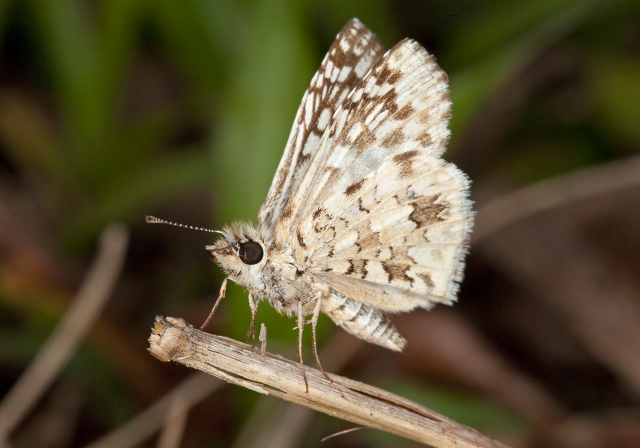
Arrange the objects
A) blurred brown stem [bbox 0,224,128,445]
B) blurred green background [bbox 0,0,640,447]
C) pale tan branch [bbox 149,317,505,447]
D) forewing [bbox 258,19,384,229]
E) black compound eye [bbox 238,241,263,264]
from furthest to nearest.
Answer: blurred green background [bbox 0,0,640,447] < blurred brown stem [bbox 0,224,128,445] < forewing [bbox 258,19,384,229] < black compound eye [bbox 238,241,263,264] < pale tan branch [bbox 149,317,505,447]

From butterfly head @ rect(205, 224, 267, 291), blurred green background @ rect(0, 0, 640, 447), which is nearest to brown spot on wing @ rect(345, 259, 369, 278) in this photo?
butterfly head @ rect(205, 224, 267, 291)

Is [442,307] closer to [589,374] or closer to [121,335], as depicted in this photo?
[589,374]

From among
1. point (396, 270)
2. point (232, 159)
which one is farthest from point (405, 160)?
point (232, 159)

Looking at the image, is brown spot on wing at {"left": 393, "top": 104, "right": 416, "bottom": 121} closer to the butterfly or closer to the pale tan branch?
the butterfly

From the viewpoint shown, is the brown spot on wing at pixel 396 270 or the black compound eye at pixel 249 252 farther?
the brown spot on wing at pixel 396 270

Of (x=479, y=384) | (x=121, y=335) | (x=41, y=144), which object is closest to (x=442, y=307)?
(x=479, y=384)

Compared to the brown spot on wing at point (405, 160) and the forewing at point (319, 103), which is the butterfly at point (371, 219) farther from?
the forewing at point (319, 103)

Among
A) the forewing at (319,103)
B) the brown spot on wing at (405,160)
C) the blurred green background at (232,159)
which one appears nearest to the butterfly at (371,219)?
the brown spot on wing at (405,160)
